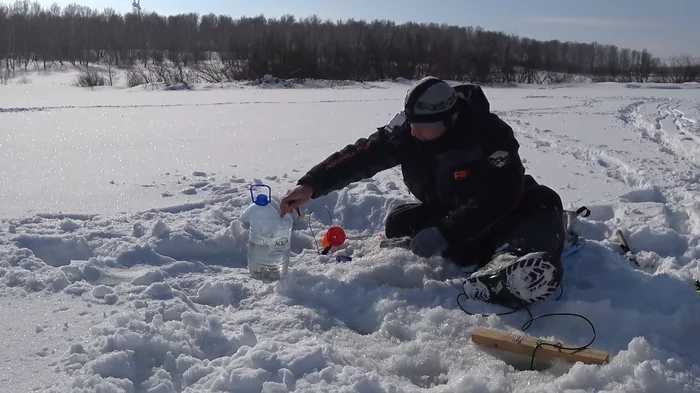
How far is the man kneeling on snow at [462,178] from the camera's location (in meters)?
2.99

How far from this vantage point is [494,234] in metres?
3.13

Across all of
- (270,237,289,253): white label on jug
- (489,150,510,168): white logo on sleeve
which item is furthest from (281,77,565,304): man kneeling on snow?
(270,237,289,253): white label on jug

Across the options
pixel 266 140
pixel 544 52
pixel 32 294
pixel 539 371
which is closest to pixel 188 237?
pixel 32 294

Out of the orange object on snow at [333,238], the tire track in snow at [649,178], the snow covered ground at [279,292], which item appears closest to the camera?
the snow covered ground at [279,292]

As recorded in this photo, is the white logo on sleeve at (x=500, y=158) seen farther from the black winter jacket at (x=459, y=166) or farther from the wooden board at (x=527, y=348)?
the wooden board at (x=527, y=348)

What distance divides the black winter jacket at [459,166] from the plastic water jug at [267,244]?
26 cm

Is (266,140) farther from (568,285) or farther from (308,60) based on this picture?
(308,60)

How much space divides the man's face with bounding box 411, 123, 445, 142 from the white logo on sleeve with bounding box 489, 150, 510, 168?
0.29m

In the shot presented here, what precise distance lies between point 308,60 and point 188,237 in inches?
1013

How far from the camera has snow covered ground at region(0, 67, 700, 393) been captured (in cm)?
210

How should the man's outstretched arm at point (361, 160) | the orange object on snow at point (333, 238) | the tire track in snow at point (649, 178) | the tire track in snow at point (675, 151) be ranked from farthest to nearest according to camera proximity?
1. the tire track in snow at point (675, 151)
2. the tire track in snow at point (649, 178)
3. the orange object on snow at point (333, 238)
4. the man's outstretched arm at point (361, 160)

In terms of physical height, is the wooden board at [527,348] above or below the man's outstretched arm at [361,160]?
below

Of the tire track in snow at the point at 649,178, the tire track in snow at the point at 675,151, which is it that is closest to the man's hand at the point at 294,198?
the tire track in snow at the point at 649,178

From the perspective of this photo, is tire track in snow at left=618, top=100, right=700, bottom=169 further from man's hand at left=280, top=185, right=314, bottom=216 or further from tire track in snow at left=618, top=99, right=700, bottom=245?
man's hand at left=280, top=185, right=314, bottom=216
